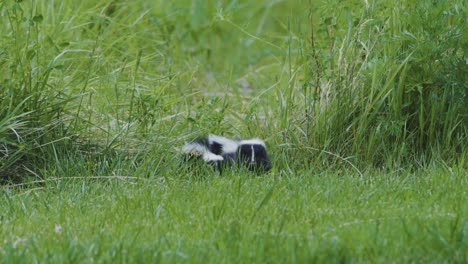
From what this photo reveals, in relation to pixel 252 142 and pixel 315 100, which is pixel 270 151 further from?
pixel 315 100

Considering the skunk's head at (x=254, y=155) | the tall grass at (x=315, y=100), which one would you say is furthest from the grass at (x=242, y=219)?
the tall grass at (x=315, y=100)

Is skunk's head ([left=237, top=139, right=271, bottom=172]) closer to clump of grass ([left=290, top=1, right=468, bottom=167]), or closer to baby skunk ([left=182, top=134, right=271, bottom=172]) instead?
baby skunk ([left=182, top=134, right=271, bottom=172])

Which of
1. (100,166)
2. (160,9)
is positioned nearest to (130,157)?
(100,166)

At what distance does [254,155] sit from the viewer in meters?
5.84

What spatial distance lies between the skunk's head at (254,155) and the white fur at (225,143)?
0.06 meters

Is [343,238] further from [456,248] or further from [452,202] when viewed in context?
[452,202]

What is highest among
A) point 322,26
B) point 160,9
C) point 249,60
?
point 322,26

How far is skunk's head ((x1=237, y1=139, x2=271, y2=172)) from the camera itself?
5.81m

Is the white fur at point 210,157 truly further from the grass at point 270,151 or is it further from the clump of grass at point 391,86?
the clump of grass at point 391,86

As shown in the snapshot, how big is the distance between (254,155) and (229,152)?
34 centimetres

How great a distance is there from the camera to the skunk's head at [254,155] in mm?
5812

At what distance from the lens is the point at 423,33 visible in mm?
5750

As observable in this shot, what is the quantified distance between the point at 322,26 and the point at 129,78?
61.2 inches

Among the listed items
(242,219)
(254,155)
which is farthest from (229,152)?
(242,219)
